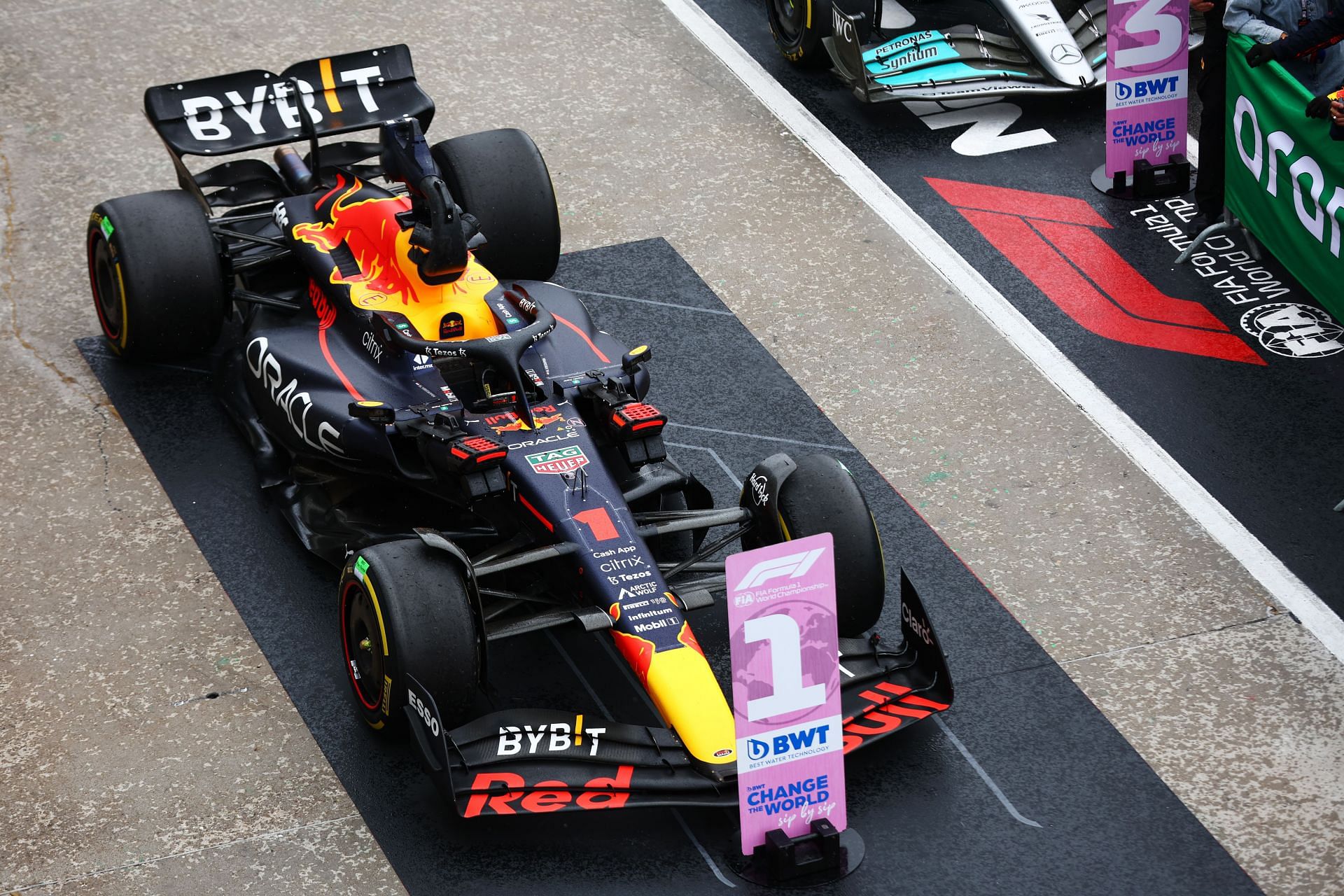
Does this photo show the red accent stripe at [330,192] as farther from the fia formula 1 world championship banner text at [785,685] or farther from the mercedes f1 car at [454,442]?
the fia formula 1 world championship banner text at [785,685]

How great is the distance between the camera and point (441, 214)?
7.07 m

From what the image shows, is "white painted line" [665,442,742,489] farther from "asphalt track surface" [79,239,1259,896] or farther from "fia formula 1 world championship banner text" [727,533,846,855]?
"fia formula 1 world championship banner text" [727,533,846,855]

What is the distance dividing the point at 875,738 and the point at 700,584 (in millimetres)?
928

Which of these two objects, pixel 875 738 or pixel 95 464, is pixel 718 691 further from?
pixel 95 464

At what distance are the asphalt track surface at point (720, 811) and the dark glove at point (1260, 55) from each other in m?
2.85

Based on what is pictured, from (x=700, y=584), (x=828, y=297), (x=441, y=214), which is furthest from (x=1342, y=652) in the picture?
(x=441, y=214)

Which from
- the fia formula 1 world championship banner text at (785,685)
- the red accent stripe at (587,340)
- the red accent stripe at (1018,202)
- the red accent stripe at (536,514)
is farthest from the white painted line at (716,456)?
the red accent stripe at (1018,202)

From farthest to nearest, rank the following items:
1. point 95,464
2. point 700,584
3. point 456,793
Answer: point 95,464, point 700,584, point 456,793

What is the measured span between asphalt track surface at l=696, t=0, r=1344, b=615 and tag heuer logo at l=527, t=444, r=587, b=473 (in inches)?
117

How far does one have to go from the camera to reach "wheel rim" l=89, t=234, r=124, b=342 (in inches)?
324

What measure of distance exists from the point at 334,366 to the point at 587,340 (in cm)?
107

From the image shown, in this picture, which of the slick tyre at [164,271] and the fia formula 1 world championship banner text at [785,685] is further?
the slick tyre at [164,271]

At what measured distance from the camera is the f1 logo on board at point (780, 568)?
5.36 metres

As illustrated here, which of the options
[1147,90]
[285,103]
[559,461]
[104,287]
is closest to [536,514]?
[559,461]
